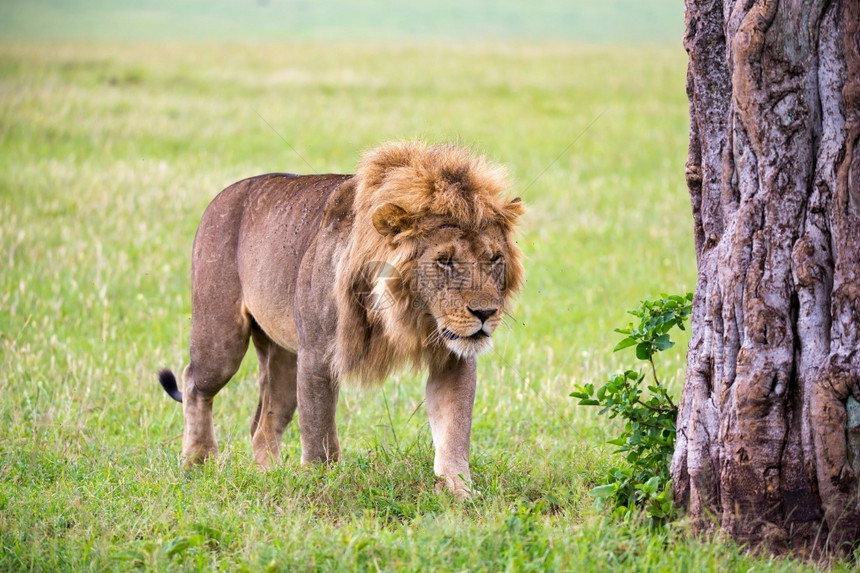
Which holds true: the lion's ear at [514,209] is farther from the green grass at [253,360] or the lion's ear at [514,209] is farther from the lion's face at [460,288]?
the green grass at [253,360]

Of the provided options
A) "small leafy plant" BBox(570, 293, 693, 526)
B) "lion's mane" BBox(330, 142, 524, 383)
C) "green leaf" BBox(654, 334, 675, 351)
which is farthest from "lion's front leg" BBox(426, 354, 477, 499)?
"green leaf" BBox(654, 334, 675, 351)

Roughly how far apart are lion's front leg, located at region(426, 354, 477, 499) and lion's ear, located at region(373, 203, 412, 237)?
713mm

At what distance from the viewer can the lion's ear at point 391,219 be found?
4.85 metres

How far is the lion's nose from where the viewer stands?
4703 millimetres

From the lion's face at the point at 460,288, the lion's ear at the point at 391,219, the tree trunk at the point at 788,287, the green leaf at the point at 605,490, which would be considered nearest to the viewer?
the tree trunk at the point at 788,287

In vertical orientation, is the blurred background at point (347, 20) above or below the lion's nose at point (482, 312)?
above

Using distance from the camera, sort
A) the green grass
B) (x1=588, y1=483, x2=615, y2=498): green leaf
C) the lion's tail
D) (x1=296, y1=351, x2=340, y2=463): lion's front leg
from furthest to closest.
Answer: the lion's tail < (x1=296, y1=351, x2=340, y2=463): lion's front leg < (x1=588, y1=483, x2=615, y2=498): green leaf < the green grass

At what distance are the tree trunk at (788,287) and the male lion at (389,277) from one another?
1178mm

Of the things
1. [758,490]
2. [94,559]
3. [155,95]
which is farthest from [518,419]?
[155,95]

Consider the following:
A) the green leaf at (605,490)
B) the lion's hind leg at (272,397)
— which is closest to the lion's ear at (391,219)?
the green leaf at (605,490)

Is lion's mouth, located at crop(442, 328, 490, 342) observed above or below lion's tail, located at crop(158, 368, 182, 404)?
above

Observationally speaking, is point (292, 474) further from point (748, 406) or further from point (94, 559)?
point (748, 406)

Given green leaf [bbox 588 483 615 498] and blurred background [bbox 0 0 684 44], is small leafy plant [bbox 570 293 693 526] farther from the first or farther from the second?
blurred background [bbox 0 0 684 44]

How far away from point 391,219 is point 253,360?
3652 mm
